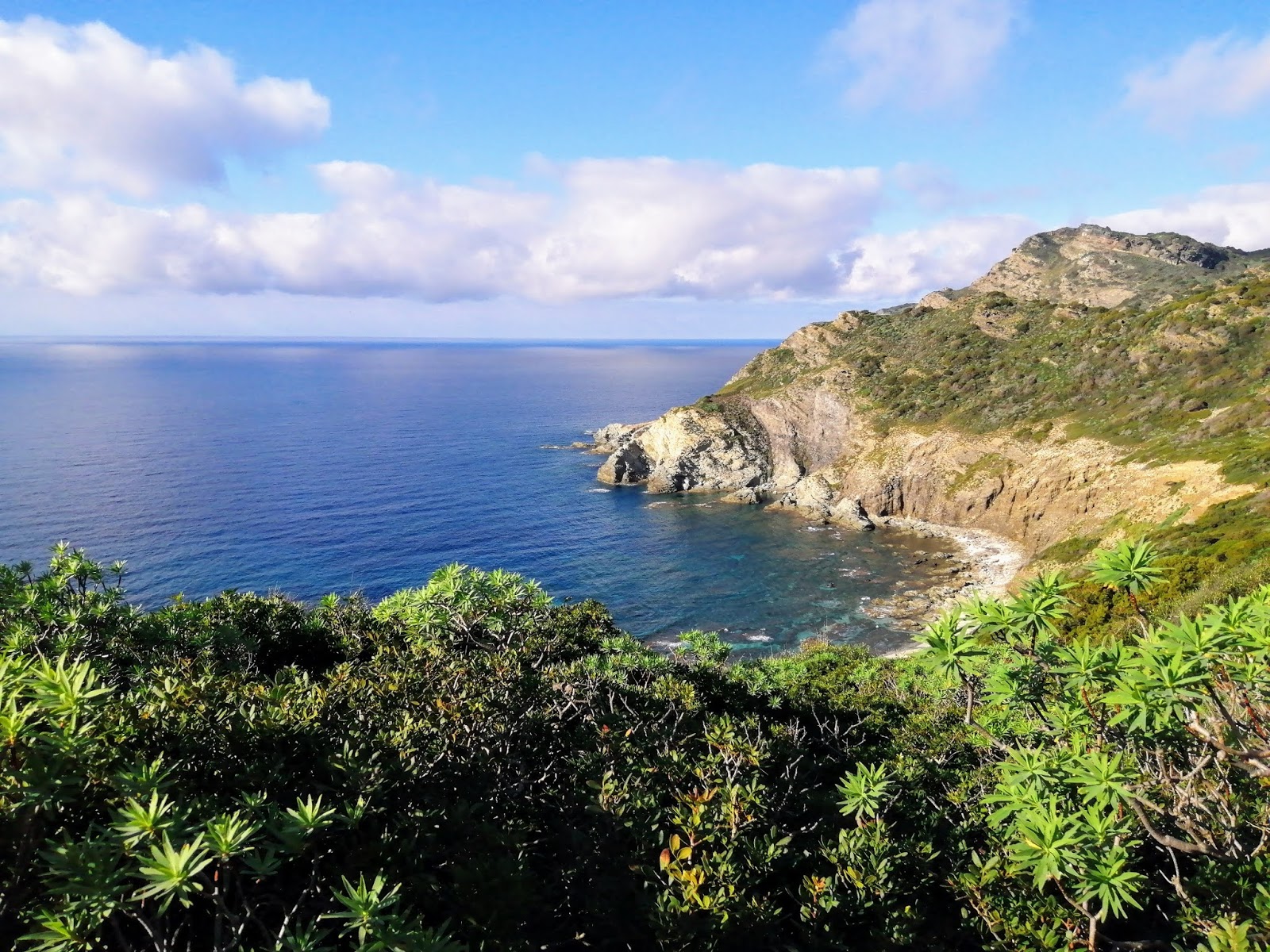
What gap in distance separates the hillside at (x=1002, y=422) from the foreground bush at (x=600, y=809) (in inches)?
1634

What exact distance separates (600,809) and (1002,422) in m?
83.2

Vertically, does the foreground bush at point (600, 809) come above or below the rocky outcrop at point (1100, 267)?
below

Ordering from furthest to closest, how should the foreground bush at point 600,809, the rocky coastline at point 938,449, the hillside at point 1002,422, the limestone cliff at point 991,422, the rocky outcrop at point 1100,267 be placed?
the rocky outcrop at point 1100,267 → the limestone cliff at point 991,422 → the rocky coastline at point 938,449 → the hillside at point 1002,422 → the foreground bush at point 600,809

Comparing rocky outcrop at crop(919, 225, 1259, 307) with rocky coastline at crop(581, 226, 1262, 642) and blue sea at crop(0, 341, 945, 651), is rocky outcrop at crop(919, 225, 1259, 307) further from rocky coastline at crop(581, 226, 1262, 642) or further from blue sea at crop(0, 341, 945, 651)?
blue sea at crop(0, 341, 945, 651)

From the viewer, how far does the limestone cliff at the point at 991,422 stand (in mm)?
59781

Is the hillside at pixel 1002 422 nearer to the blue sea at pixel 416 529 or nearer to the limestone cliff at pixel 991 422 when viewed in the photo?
the limestone cliff at pixel 991 422

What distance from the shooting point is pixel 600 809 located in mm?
9352

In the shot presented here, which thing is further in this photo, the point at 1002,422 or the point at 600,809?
the point at 1002,422

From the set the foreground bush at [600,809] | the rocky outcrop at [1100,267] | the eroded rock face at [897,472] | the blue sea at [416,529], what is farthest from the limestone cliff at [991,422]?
the foreground bush at [600,809]

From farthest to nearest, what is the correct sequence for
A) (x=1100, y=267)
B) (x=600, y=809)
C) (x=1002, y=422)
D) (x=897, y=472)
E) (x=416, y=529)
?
(x=1100, y=267), (x=897, y=472), (x=1002, y=422), (x=416, y=529), (x=600, y=809)

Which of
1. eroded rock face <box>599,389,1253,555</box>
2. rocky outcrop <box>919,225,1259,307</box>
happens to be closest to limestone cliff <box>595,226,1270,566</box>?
eroded rock face <box>599,389,1253,555</box>

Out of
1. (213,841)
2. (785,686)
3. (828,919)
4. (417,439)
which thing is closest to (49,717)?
(213,841)

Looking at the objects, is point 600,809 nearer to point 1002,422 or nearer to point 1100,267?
point 1002,422

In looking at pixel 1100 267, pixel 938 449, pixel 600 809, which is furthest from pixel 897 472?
pixel 1100 267
